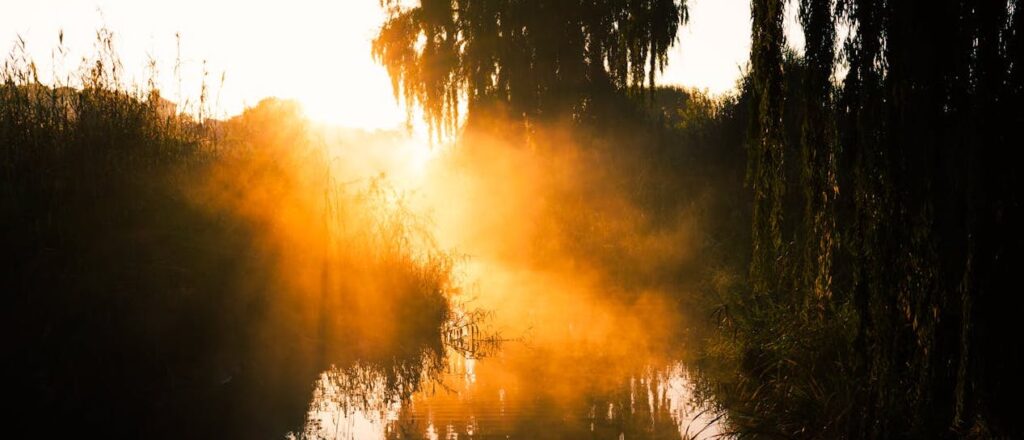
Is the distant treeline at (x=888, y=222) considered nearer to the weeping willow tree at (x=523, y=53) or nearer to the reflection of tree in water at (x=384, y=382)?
the reflection of tree in water at (x=384, y=382)


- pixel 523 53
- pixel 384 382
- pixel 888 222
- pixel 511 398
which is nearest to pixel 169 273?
pixel 384 382

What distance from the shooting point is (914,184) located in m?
2.78

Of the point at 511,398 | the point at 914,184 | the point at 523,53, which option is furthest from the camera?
the point at 523,53

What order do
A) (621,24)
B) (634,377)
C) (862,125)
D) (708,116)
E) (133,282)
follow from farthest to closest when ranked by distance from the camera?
1. (708,116)
2. (621,24)
3. (634,377)
4. (133,282)
5. (862,125)

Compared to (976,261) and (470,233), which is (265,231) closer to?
(976,261)

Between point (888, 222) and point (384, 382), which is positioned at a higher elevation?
point (888, 222)

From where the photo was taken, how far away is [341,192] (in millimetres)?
8328

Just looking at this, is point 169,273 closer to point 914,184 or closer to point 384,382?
point 384,382

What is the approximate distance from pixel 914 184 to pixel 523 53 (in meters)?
11.9

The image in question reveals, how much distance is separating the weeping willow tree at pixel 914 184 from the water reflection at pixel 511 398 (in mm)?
1786

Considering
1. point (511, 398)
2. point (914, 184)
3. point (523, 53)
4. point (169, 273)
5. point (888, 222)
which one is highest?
point (523, 53)

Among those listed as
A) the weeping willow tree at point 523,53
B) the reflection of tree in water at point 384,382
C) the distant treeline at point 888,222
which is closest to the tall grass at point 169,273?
the reflection of tree in water at point 384,382

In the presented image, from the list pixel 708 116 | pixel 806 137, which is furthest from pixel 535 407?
→ pixel 708 116

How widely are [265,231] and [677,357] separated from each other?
4192mm
